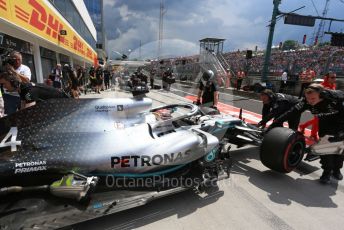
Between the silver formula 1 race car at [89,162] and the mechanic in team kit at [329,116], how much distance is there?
4.98ft

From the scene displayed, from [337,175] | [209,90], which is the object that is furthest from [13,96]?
[337,175]

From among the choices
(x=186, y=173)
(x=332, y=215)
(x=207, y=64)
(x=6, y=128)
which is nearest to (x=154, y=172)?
(x=186, y=173)

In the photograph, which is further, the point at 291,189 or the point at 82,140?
the point at 291,189

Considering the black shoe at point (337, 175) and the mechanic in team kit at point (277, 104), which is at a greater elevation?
the mechanic in team kit at point (277, 104)

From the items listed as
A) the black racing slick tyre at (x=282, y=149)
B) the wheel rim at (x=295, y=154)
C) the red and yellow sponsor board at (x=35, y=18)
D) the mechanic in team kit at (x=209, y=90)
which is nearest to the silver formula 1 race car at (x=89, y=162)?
the black racing slick tyre at (x=282, y=149)

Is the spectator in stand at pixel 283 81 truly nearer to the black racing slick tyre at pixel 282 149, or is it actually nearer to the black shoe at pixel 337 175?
the black shoe at pixel 337 175

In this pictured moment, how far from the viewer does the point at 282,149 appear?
3.39 m

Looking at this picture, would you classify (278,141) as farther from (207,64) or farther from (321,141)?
(207,64)

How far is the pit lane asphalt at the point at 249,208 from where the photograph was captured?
8.41ft

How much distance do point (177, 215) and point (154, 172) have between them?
0.51 metres

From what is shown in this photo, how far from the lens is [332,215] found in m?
2.80

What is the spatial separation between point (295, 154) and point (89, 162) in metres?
2.87

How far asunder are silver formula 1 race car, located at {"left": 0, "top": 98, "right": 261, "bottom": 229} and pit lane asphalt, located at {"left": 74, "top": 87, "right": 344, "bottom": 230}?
0.22 m

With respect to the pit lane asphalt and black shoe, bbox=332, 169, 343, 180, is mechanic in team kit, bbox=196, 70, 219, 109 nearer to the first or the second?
the pit lane asphalt
